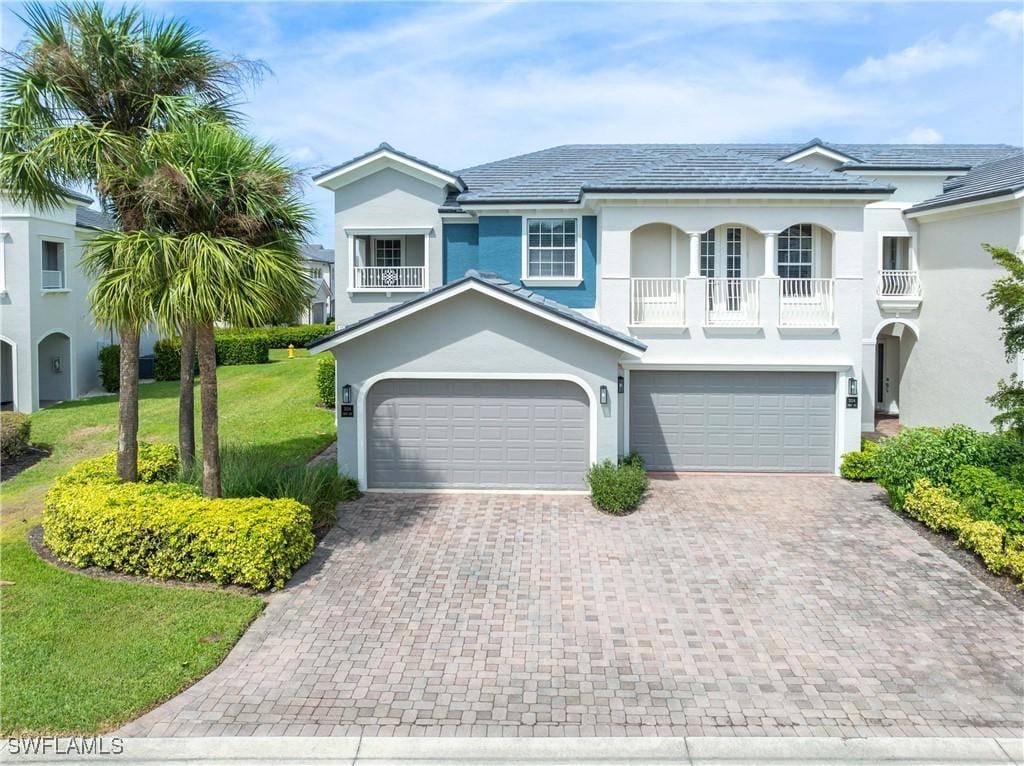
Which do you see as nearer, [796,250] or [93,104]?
[93,104]

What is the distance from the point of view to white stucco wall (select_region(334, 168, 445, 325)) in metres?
19.9

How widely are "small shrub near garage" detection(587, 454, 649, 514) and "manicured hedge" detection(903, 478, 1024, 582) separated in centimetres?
462

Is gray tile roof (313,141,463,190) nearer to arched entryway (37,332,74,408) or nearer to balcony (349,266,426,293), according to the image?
balcony (349,266,426,293)

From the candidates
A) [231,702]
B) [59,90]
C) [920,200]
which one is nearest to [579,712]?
[231,702]

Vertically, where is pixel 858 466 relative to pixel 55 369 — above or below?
below

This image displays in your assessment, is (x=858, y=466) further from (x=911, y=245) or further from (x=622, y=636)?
(x=622, y=636)

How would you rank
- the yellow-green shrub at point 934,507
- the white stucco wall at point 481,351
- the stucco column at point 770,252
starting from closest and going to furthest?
the yellow-green shrub at point 934,507
the white stucco wall at point 481,351
the stucco column at point 770,252

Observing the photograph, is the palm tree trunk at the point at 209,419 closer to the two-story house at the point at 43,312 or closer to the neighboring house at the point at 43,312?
the neighboring house at the point at 43,312

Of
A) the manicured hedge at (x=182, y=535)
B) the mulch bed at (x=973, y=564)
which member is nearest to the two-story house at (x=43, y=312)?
the manicured hedge at (x=182, y=535)

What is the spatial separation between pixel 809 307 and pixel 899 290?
19.4ft

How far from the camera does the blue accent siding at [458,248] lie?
19719mm

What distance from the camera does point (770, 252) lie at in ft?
54.2

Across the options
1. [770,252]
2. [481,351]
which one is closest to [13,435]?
[481,351]

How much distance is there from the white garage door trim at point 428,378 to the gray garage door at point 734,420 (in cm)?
212
